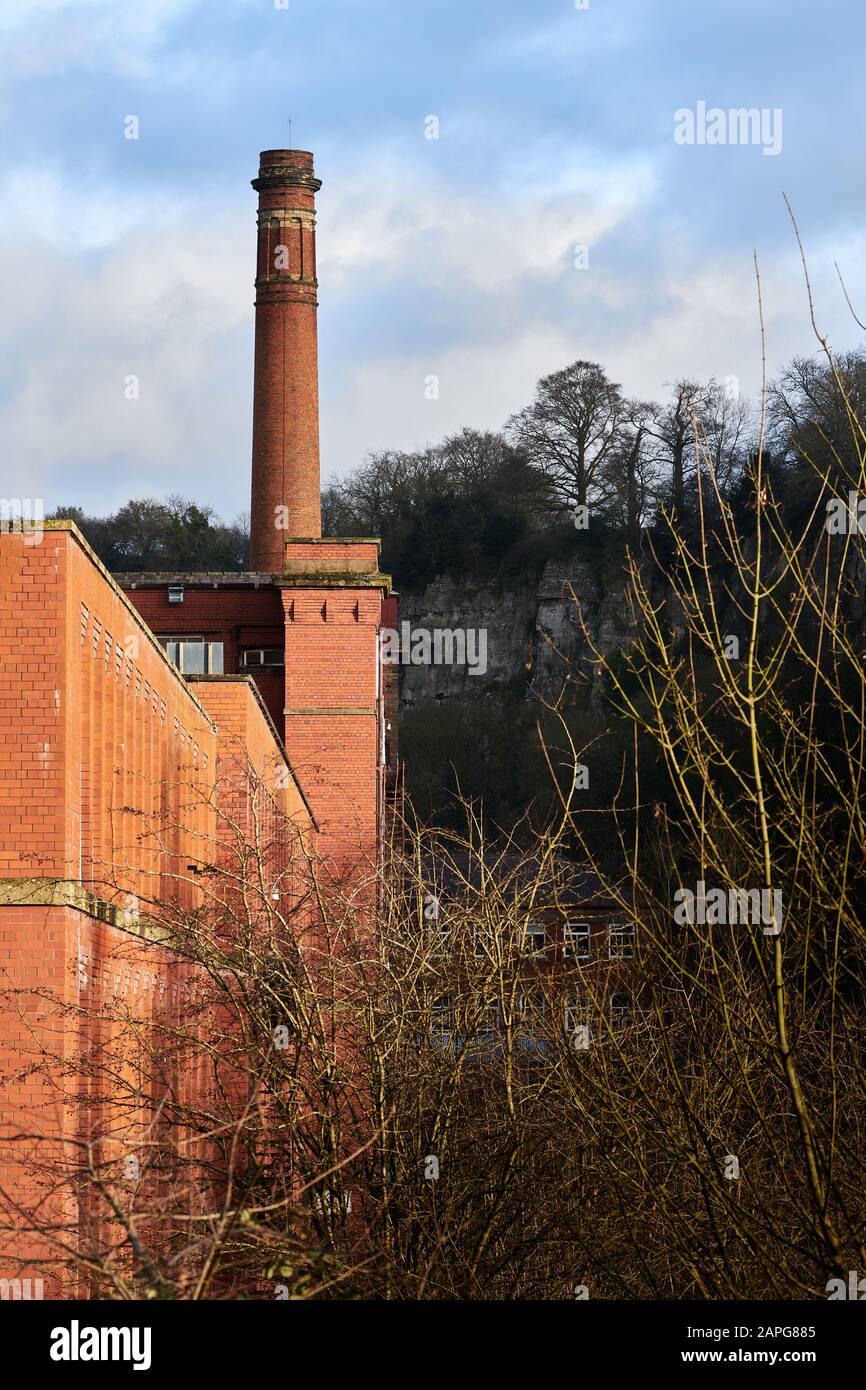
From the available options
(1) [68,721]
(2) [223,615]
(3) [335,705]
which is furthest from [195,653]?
(1) [68,721]

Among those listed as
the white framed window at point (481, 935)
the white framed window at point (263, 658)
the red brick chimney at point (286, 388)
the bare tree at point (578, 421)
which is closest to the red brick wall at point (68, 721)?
the white framed window at point (481, 935)

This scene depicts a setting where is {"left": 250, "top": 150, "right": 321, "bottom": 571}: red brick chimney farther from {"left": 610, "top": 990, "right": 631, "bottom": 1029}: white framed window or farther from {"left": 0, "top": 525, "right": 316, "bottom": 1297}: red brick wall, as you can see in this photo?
{"left": 0, "top": 525, "right": 316, "bottom": 1297}: red brick wall

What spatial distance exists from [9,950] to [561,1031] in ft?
12.1

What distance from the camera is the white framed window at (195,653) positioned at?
34.8 metres

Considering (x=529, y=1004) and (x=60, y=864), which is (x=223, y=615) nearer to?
(x=529, y=1004)

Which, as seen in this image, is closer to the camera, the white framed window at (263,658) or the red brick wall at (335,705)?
the red brick wall at (335,705)

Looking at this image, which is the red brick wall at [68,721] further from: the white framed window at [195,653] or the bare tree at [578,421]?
the bare tree at [578,421]

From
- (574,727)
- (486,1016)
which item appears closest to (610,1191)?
(486,1016)

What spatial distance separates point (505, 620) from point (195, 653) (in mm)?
58129

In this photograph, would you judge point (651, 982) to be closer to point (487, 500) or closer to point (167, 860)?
point (167, 860)

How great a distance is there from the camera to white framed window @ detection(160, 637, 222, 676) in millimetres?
34750

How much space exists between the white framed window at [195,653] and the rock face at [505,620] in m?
49.5
